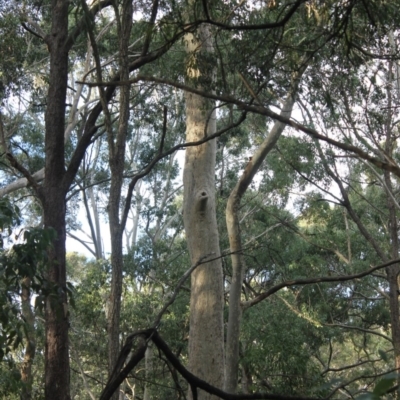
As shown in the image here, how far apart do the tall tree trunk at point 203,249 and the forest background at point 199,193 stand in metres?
0.02

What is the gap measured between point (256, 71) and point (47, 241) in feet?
10.3

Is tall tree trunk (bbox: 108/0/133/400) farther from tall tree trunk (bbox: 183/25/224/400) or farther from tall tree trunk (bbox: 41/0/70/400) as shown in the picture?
tall tree trunk (bbox: 183/25/224/400)

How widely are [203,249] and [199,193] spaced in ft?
2.26

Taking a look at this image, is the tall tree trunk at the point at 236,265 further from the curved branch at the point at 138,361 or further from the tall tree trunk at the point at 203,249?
the curved branch at the point at 138,361

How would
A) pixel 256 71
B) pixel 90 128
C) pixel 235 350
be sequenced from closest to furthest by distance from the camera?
1. pixel 90 128
2. pixel 256 71
3. pixel 235 350

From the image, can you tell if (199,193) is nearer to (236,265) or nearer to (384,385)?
(236,265)

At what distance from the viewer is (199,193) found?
7.93 m

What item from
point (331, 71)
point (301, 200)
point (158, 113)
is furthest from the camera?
point (301, 200)

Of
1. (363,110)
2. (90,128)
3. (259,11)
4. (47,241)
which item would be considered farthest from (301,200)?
(47,241)

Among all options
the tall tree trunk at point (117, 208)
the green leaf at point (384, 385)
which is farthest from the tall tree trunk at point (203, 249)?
the green leaf at point (384, 385)

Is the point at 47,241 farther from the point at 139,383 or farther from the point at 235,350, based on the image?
the point at 139,383

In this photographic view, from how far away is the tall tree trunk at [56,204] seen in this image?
373cm

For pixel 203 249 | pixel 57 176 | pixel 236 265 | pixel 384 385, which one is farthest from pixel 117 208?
pixel 236 265

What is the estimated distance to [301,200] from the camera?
46.3ft
